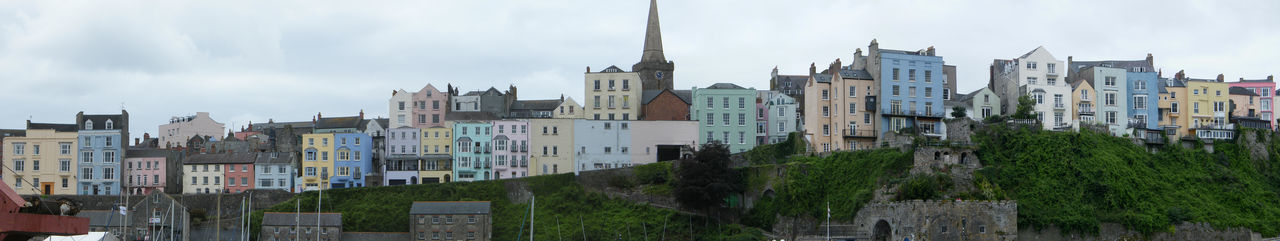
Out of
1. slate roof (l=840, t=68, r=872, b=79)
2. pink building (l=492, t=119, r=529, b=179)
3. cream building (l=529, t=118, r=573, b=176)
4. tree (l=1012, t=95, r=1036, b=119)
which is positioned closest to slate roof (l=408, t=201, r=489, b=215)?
pink building (l=492, t=119, r=529, b=179)

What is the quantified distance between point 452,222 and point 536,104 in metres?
22.2

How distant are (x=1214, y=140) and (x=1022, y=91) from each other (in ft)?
39.4

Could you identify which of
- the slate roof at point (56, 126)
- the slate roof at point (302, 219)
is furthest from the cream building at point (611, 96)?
the slate roof at point (56, 126)

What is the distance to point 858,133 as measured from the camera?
69250 mm

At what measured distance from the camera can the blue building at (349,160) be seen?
80.8 meters

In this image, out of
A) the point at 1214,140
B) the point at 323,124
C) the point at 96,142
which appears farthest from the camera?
the point at 323,124

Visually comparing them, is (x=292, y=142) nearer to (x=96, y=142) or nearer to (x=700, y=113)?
(x=96, y=142)

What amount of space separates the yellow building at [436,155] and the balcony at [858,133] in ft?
94.9

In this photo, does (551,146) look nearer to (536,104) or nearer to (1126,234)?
(536,104)

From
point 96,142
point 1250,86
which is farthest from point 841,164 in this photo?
point 96,142

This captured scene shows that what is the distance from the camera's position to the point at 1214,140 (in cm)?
6819

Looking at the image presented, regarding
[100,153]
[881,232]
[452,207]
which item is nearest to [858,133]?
[881,232]

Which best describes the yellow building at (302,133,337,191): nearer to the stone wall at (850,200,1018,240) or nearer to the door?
the door

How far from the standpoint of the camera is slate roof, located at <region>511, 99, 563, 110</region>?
86625 mm
